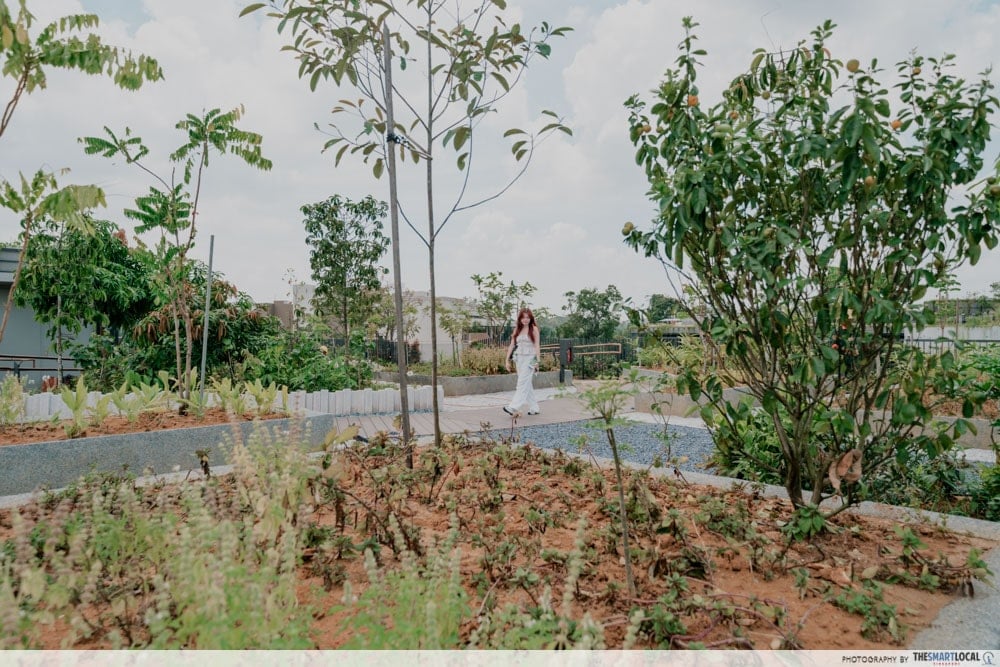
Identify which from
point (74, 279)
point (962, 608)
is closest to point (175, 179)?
point (74, 279)

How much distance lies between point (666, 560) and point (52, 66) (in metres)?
6.88

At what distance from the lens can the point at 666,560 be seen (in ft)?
7.65

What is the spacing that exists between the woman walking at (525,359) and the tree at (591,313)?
1325 cm

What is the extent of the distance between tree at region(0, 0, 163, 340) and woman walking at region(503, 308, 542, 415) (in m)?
6.27

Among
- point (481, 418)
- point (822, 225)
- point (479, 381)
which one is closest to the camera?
point (822, 225)

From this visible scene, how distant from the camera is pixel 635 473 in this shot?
318 cm

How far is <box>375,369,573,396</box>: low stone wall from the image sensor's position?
1379 centimetres

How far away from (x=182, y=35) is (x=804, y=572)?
20.8 ft

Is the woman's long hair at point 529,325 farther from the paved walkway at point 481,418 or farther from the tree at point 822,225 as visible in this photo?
the tree at point 822,225

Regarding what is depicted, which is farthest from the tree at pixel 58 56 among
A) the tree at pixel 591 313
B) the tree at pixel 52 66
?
the tree at pixel 591 313

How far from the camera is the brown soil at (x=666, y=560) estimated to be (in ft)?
6.23

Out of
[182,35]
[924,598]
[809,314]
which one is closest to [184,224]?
[182,35]

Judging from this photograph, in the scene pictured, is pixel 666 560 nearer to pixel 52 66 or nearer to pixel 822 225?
pixel 822 225

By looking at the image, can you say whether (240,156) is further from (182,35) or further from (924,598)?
(924,598)
